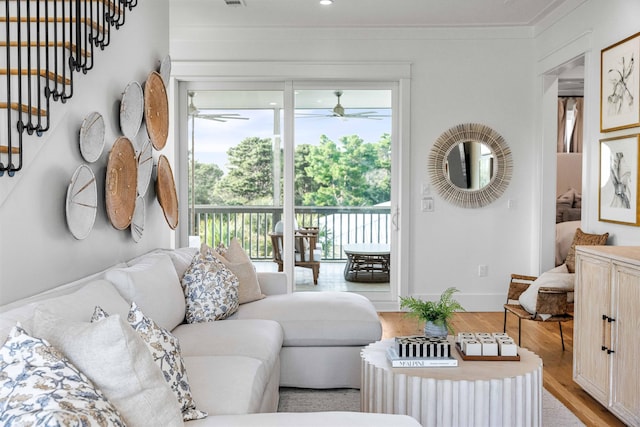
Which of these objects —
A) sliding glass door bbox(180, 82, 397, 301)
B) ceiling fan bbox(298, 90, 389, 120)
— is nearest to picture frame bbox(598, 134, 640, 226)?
sliding glass door bbox(180, 82, 397, 301)

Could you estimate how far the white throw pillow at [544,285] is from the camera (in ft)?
14.0

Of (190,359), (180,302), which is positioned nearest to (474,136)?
(180,302)

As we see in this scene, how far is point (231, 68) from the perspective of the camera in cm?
578

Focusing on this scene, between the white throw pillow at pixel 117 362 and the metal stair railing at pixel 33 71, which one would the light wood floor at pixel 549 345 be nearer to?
the white throw pillow at pixel 117 362

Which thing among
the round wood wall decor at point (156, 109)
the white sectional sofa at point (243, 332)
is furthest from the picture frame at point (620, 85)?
the round wood wall decor at point (156, 109)

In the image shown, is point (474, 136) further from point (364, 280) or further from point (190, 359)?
point (190, 359)

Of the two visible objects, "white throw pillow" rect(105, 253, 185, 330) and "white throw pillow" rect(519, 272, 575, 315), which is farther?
"white throw pillow" rect(519, 272, 575, 315)

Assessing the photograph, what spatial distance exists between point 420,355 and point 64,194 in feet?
6.02

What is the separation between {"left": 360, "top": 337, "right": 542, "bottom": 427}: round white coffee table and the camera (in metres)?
2.41

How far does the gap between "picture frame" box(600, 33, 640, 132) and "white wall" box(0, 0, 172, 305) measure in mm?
3257

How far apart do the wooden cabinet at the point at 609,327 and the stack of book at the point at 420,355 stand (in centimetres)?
96

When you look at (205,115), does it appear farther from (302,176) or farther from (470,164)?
(470,164)

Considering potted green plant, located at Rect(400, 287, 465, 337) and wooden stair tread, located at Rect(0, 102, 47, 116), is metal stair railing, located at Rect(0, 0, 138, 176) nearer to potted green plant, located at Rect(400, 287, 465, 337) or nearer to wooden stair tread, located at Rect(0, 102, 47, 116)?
wooden stair tread, located at Rect(0, 102, 47, 116)

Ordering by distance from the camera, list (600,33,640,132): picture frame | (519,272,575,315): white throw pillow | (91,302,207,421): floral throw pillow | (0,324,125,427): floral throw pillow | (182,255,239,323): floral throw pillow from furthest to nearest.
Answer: (519,272,575,315): white throw pillow, (600,33,640,132): picture frame, (182,255,239,323): floral throw pillow, (91,302,207,421): floral throw pillow, (0,324,125,427): floral throw pillow
